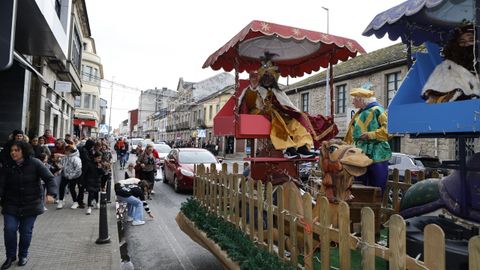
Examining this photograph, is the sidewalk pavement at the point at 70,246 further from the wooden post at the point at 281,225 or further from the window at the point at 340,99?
the window at the point at 340,99

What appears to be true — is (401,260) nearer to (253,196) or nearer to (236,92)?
(253,196)

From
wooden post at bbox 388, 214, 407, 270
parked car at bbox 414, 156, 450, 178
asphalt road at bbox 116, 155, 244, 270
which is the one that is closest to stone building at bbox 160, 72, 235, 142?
asphalt road at bbox 116, 155, 244, 270

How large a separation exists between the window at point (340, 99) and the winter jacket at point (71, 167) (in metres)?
18.2

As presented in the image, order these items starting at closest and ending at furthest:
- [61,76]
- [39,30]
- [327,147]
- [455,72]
→ [455,72] → [327,147] → [39,30] → [61,76]

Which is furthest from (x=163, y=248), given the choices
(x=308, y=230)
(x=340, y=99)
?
(x=340, y=99)

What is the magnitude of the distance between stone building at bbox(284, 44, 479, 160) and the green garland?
38.6ft

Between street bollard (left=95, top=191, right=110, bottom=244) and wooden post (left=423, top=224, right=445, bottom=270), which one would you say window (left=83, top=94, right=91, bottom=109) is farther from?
wooden post (left=423, top=224, right=445, bottom=270)

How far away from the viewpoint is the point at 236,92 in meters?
5.09

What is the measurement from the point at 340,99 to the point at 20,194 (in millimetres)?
21837

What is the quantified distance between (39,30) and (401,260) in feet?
27.9

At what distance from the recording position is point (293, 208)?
3.00m

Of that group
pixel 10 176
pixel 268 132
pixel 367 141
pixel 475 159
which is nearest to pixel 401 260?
pixel 475 159

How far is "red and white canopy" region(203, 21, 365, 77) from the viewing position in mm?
4185

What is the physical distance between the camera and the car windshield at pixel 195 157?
41.6 feet
